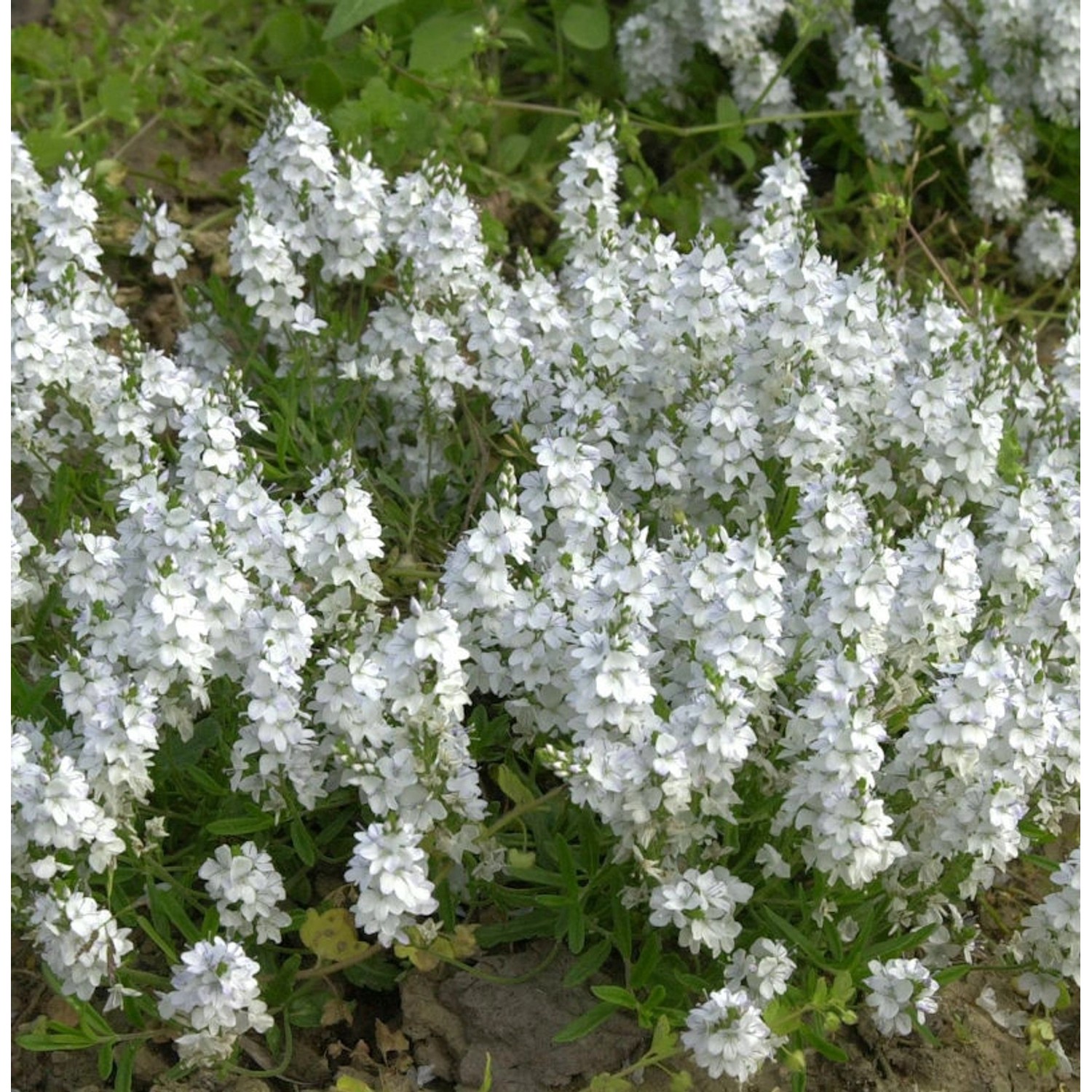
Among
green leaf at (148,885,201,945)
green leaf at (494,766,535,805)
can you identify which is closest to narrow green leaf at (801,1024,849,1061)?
green leaf at (494,766,535,805)

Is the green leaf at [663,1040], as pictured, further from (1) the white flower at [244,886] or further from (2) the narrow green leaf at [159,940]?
(2) the narrow green leaf at [159,940]

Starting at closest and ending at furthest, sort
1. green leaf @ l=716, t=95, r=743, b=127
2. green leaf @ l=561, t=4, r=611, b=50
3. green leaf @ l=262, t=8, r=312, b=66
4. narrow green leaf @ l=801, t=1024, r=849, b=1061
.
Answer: narrow green leaf @ l=801, t=1024, r=849, b=1061
green leaf @ l=716, t=95, r=743, b=127
green leaf @ l=561, t=4, r=611, b=50
green leaf @ l=262, t=8, r=312, b=66

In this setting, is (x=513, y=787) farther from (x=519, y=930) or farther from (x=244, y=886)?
(x=244, y=886)

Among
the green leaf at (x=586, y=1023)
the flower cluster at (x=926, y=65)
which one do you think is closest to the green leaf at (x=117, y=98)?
the flower cluster at (x=926, y=65)

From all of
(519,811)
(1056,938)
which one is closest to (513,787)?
(519,811)

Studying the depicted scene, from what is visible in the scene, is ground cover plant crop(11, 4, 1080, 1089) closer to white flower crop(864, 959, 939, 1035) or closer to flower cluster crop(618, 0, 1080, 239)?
white flower crop(864, 959, 939, 1035)

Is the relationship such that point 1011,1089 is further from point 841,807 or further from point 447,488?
point 447,488
